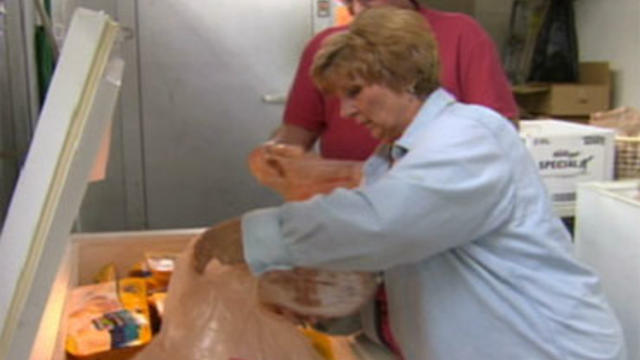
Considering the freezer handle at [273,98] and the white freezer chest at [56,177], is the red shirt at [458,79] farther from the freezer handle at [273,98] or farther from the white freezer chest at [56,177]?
the freezer handle at [273,98]

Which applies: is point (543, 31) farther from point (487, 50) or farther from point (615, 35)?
point (487, 50)

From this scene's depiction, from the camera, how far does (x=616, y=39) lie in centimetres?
327

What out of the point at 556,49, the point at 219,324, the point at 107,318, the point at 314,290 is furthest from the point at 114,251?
the point at 556,49

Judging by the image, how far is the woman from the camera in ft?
2.60

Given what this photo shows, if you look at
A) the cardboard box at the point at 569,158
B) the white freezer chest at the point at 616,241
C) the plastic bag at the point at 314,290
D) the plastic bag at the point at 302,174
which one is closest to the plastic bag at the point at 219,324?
the plastic bag at the point at 314,290

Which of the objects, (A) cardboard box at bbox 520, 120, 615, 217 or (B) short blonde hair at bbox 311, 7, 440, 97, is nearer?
(B) short blonde hair at bbox 311, 7, 440, 97

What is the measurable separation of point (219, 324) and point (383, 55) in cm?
49

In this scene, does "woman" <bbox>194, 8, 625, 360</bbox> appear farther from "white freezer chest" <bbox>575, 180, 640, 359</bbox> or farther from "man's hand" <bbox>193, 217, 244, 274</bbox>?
"white freezer chest" <bbox>575, 180, 640, 359</bbox>

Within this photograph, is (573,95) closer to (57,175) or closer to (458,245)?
(458,245)

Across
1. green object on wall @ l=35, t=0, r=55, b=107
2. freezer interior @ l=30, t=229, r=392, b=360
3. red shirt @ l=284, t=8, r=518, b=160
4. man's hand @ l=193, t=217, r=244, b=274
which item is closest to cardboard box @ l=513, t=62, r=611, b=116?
red shirt @ l=284, t=8, r=518, b=160

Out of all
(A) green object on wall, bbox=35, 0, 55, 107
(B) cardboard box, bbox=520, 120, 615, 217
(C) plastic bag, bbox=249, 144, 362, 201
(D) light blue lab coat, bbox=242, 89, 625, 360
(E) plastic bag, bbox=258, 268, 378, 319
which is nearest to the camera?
(D) light blue lab coat, bbox=242, 89, 625, 360

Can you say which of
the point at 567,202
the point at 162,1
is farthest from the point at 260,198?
the point at 567,202

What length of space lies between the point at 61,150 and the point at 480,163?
0.51 metres

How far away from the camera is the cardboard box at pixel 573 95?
3.16 meters
